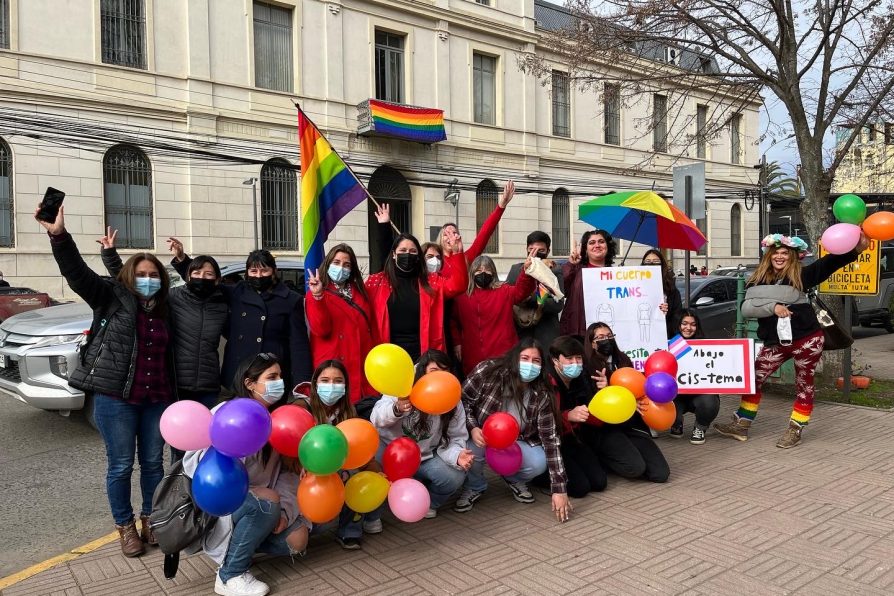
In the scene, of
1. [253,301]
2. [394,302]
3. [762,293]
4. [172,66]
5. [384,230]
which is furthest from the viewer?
[172,66]

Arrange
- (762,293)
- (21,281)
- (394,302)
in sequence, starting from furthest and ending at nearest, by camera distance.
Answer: (21,281)
(762,293)
(394,302)

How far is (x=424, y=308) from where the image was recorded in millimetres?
4883

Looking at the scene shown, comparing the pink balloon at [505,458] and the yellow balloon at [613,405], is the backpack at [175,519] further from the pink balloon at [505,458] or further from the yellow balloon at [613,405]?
the yellow balloon at [613,405]

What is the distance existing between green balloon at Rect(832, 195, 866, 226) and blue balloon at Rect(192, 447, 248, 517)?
17.4 ft

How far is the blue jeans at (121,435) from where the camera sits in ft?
12.6

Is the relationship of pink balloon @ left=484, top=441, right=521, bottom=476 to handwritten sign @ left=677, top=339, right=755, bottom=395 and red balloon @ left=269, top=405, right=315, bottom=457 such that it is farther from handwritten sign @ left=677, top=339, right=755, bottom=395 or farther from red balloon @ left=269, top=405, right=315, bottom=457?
handwritten sign @ left=677, top=339, right=755, bottom=395

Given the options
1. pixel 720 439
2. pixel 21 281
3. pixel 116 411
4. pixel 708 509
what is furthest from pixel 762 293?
pixel 21 281

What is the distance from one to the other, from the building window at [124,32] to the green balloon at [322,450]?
16997 millimetres

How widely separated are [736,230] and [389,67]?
20596 millimetres

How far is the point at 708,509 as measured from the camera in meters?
4.57

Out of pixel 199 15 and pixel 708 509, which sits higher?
pixel 199 15

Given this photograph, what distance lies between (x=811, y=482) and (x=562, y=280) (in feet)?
8.43

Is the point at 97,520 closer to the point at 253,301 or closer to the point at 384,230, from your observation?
the point at 253,301

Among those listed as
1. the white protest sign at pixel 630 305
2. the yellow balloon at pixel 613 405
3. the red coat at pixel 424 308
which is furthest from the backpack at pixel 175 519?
the white protest sign at pixel 630 305
